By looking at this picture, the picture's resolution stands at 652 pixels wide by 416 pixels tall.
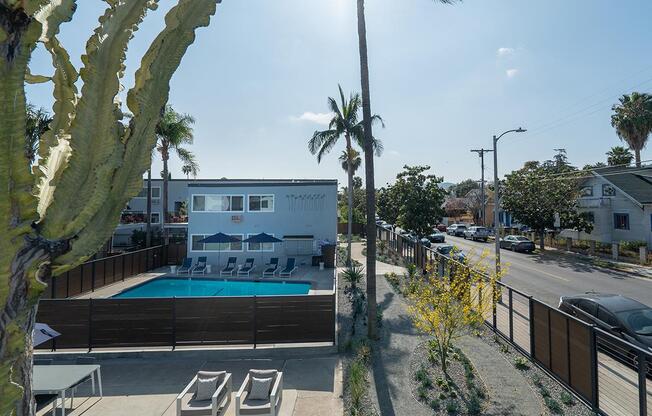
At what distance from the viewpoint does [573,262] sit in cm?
2719

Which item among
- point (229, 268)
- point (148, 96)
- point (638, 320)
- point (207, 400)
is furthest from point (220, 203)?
point (148, 96)

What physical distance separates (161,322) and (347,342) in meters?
5.73

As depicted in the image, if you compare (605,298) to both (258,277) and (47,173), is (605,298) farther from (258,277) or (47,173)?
(258,277)

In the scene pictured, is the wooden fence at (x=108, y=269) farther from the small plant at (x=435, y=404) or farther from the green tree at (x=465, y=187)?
the green tree at (x=465, y=187)

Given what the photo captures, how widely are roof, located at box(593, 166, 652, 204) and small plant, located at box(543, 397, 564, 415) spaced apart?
29.2m

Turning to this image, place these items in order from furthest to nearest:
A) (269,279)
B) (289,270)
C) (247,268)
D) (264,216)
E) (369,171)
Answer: (264,216)
(247,268)
(289,270)
(269,279)
(369,171)

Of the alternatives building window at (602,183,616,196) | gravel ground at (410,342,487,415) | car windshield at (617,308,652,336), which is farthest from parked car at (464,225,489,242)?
gravel ground at (410,342,487,415)

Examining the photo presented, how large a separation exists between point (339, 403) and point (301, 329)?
11.6ft

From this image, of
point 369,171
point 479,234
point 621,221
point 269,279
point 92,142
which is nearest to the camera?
point 92,142

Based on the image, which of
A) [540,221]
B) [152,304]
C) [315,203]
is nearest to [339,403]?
[152,304]

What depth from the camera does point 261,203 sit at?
2853 centimetres

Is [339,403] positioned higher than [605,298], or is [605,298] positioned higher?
[605,298]

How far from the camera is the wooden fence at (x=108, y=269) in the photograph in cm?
1677

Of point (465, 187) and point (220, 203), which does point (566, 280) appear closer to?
point (220, 203)
